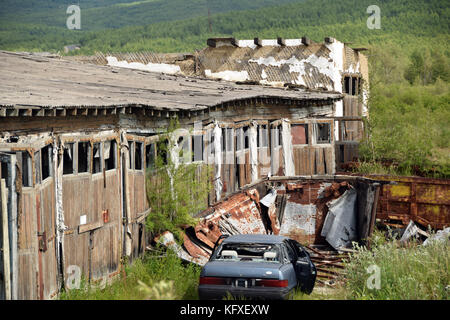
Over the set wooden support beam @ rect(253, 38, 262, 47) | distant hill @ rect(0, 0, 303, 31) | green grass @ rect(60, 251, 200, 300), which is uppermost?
distant hill @ rect(0, 0, 303, 31)

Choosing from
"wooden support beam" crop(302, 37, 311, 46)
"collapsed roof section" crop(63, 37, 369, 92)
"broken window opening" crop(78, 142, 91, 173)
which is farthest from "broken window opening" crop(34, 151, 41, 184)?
"wooden support beam" crop(302, 37, 311, 46)

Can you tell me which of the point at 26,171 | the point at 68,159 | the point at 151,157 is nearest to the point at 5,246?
the point at 26,171

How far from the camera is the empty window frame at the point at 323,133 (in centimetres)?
2234

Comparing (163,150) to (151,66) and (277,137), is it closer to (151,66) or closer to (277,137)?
(277,137)

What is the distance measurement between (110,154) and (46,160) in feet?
6.90

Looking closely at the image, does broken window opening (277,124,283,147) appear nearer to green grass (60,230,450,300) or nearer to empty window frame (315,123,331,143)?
empty window frame (315,123,331,143)

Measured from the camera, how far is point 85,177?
11266 mm

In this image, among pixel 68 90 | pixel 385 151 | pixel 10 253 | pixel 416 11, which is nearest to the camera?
pixel 10 253

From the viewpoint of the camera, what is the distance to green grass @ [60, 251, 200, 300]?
34.0 feet

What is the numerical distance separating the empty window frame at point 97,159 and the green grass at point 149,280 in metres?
2.01

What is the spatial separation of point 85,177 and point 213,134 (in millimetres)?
5921

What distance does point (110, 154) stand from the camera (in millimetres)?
12398
